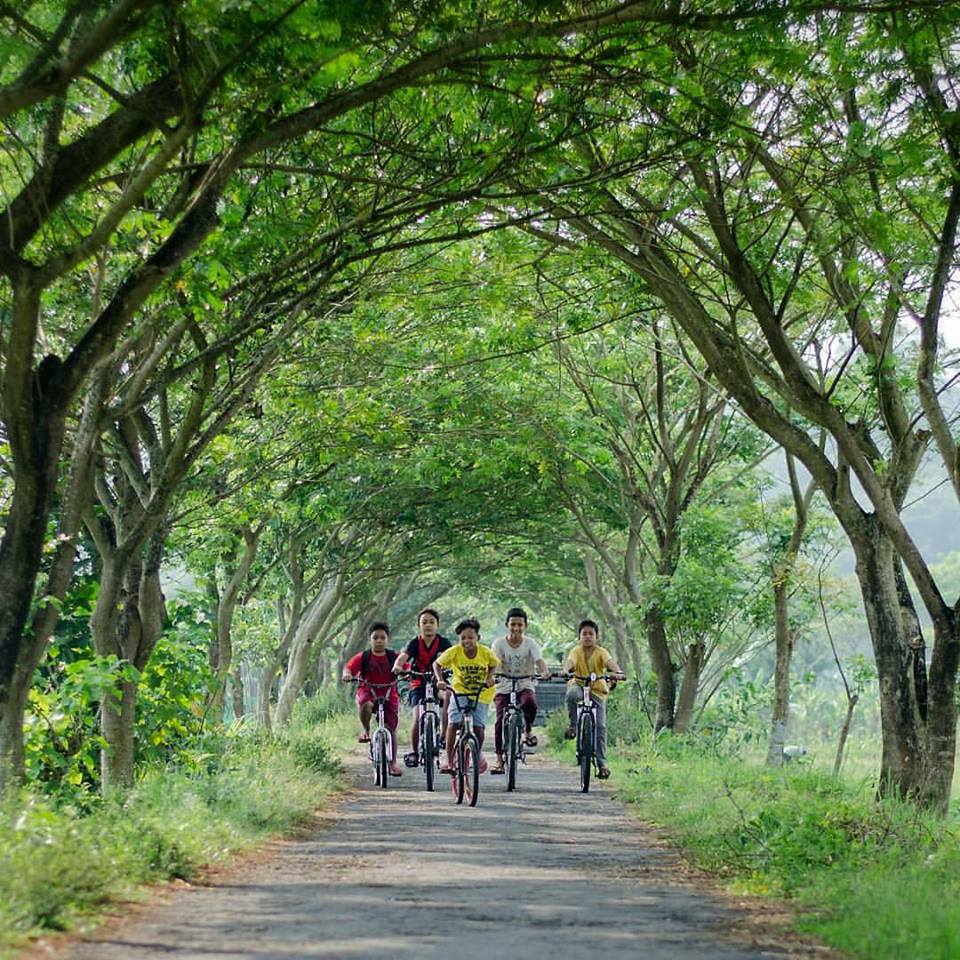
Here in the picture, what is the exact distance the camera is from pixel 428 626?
1822 centimetres

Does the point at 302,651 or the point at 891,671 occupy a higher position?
the point at 302,651

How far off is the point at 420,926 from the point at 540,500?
2270cm

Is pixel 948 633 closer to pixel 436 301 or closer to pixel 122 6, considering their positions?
pixel 436 301

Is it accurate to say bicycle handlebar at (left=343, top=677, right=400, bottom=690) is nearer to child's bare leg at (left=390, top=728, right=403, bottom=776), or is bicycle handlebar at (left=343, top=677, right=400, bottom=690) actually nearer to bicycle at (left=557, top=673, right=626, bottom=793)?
child's bare leg at (left=390, top=728, right=403, bottom=776)

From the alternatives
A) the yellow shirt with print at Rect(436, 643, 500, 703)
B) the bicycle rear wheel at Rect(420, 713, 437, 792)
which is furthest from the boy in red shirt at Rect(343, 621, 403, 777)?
the yellow shirt with print at Rect(436, 643, 500, 703)

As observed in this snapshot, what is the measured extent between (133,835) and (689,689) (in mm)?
17170

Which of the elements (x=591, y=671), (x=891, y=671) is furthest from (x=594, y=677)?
(x=891, y=671)

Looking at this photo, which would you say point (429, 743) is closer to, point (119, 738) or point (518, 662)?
point (518, 662)

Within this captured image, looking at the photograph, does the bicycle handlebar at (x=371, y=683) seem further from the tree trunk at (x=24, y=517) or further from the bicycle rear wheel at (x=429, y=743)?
the tree trunk at (x=24, y=517)

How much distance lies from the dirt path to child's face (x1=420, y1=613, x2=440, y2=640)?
4760 millimetres

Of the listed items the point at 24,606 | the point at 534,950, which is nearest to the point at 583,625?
the point at 24,606

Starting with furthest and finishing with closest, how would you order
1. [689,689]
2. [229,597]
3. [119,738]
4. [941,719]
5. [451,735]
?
[229,597]
[689,689]
[451,735]
[119,738]
[941,719]

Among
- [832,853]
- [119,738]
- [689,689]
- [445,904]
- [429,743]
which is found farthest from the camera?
[689,689]

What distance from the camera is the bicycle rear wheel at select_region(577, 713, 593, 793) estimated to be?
17234mm
